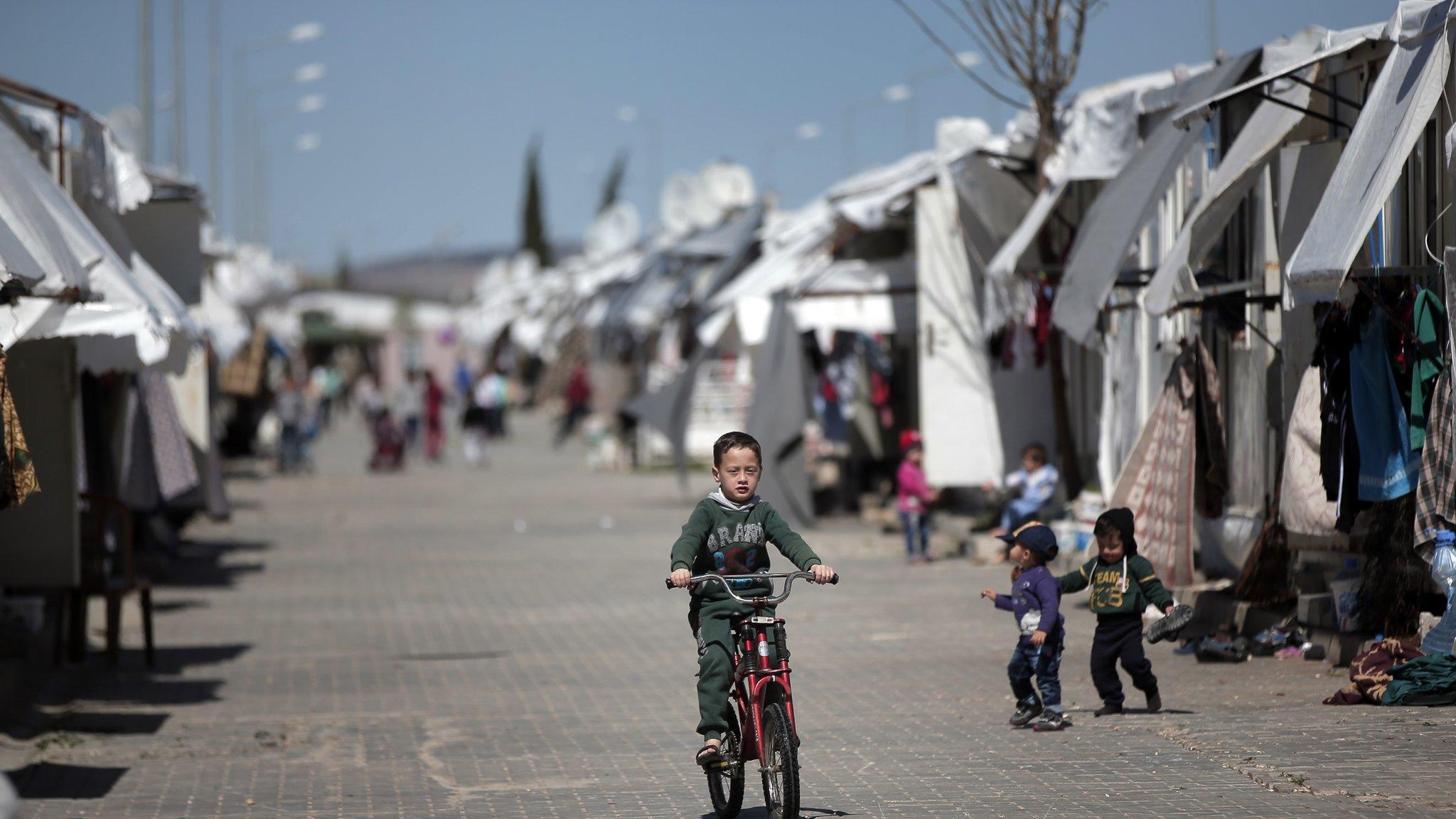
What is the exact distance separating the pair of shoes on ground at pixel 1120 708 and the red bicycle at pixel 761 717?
285cm

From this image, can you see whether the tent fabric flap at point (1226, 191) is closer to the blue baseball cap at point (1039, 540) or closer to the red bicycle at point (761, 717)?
the blue baseball cap at point (1039, 540)

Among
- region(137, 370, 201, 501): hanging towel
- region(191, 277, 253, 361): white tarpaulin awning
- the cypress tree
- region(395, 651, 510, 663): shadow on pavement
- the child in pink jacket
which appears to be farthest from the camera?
the cypress tree

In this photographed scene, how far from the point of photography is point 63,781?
850 centimetres

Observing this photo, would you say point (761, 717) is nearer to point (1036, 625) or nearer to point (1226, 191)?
point (1036, 625)

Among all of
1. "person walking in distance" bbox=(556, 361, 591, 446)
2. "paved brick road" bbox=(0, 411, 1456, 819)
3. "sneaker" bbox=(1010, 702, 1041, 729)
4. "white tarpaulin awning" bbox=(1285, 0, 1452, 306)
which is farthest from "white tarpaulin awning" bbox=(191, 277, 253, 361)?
"person walking in distance" bbox=(556, 361, 591, 446)

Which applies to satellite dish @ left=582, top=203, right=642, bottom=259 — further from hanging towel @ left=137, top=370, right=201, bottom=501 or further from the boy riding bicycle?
the boy riding bicycle

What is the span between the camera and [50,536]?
10781mm

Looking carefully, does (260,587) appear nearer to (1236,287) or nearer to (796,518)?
(796,518)

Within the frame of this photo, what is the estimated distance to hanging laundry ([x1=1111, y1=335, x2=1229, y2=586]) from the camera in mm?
11609

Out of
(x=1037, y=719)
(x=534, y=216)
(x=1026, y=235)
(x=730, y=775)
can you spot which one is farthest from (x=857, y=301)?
(x=534, y=216)

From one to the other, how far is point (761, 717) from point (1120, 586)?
2.82 m

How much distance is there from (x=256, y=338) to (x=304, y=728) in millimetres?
19795

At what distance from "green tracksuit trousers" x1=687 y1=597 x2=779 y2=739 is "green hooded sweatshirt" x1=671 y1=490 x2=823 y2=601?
0.21 feet

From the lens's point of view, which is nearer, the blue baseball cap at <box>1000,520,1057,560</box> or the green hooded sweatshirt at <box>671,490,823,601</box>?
the green hooded sweatshirt at <box>671,490,823,601</box>
